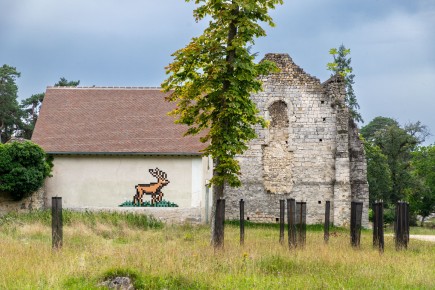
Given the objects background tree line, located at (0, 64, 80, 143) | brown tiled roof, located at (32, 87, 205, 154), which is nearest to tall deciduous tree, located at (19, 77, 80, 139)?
background tree line, located at (0, 64, 80, 143)

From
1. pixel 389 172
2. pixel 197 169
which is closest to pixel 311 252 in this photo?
pixel 197 169

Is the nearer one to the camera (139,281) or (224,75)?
(139,281)

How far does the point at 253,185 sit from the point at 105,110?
891 cm

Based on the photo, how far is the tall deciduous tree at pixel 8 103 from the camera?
56938 mm

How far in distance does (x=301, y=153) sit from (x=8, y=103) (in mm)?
35887

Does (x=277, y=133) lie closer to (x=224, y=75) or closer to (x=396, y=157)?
(x=224, y=75)

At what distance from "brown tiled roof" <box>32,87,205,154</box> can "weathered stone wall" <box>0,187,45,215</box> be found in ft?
8.17

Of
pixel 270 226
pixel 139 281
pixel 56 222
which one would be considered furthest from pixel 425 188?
pixel 139 281

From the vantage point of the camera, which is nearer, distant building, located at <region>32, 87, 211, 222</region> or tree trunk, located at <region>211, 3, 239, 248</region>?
tree trunk, located at <region>211, 3, 239, 248</region>

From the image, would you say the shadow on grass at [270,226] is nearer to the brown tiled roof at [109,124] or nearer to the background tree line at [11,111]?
the brown tiled roof at [109,124]

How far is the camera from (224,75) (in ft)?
55.2

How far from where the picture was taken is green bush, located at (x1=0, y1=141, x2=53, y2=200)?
24578 millimetres

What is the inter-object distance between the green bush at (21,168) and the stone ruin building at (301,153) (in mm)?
10435

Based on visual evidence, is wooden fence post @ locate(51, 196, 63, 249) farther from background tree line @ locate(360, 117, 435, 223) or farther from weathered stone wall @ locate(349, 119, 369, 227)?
background tree line @ locate(360, 117, 435, 223)
